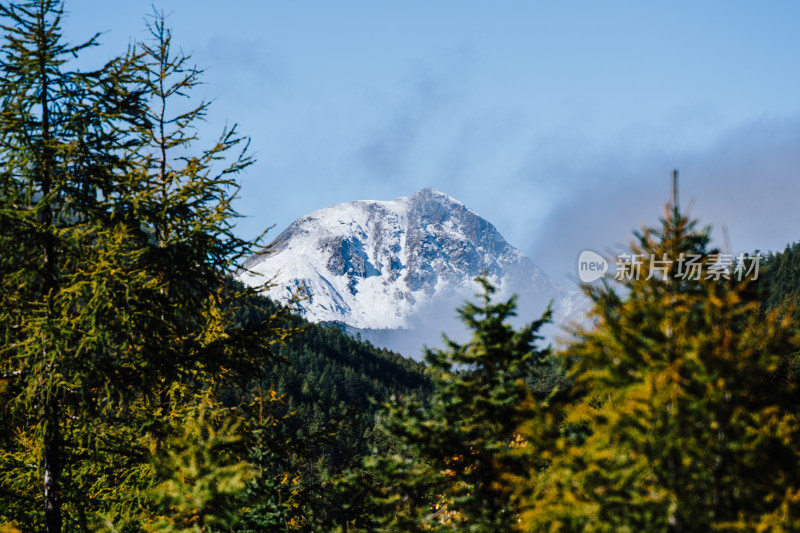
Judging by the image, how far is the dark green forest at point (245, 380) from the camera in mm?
3822

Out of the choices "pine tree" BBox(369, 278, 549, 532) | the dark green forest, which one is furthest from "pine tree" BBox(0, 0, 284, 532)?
"pine tree" BBox(369, 278, 549, 532)

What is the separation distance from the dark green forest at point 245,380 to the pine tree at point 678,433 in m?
0.02

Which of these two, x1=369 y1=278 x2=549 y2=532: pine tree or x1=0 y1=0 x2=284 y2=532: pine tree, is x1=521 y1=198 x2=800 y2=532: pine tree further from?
x1=0 y1=0 x2=284 y2=532: pine tree

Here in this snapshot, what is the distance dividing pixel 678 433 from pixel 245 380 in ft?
18.3

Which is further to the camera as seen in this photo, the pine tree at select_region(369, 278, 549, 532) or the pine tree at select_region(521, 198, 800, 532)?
the pine tree at select_region(369, 278, 549, 532)

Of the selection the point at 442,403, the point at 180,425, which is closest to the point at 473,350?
the point at 442,403

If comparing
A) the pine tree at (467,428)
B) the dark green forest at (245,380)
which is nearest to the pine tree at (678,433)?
the dark green forest at (245,380)

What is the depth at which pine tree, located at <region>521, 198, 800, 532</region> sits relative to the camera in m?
3.70

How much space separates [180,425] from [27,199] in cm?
349

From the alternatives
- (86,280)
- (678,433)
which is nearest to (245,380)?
(86,280)

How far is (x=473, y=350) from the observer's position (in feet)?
25.0

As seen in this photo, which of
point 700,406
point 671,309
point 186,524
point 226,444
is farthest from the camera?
point 226,444

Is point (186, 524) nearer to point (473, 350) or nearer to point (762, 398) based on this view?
point (473, 350)

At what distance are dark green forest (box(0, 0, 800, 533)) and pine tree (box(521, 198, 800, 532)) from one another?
2 cm
